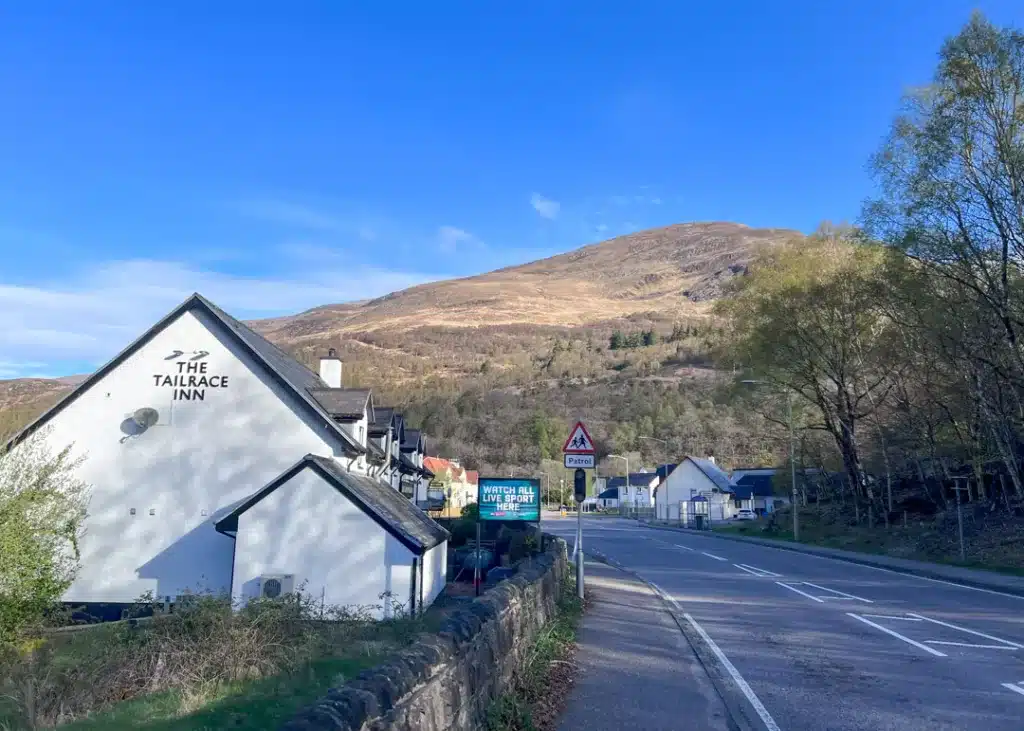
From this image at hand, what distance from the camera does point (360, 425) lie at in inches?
848

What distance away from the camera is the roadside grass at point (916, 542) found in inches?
913

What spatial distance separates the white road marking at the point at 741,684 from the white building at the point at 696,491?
6359cm

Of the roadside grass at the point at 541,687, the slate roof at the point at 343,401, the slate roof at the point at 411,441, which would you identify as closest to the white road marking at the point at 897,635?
the roadside grass at the point at 541,687

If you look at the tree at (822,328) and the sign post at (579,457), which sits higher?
the tree at (822,328)

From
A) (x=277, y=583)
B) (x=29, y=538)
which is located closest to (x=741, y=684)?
(x=277, y=583)

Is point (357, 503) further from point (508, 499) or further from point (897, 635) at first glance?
point (897, 635)

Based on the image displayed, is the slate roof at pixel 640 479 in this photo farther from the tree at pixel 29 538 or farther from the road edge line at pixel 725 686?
the tree at pixel 29 538

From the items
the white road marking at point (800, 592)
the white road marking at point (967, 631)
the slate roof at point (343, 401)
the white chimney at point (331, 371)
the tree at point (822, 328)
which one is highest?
the tree at point (822, 328)

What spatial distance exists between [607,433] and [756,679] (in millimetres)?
123218

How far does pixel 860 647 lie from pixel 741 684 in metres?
3.37

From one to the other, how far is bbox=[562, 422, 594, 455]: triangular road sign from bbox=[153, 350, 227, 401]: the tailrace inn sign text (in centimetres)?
1020

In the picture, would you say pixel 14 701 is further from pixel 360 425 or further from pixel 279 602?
pixel 360 425

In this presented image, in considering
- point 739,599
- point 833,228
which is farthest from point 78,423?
point 833,228

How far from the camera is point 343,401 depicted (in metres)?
21.4
